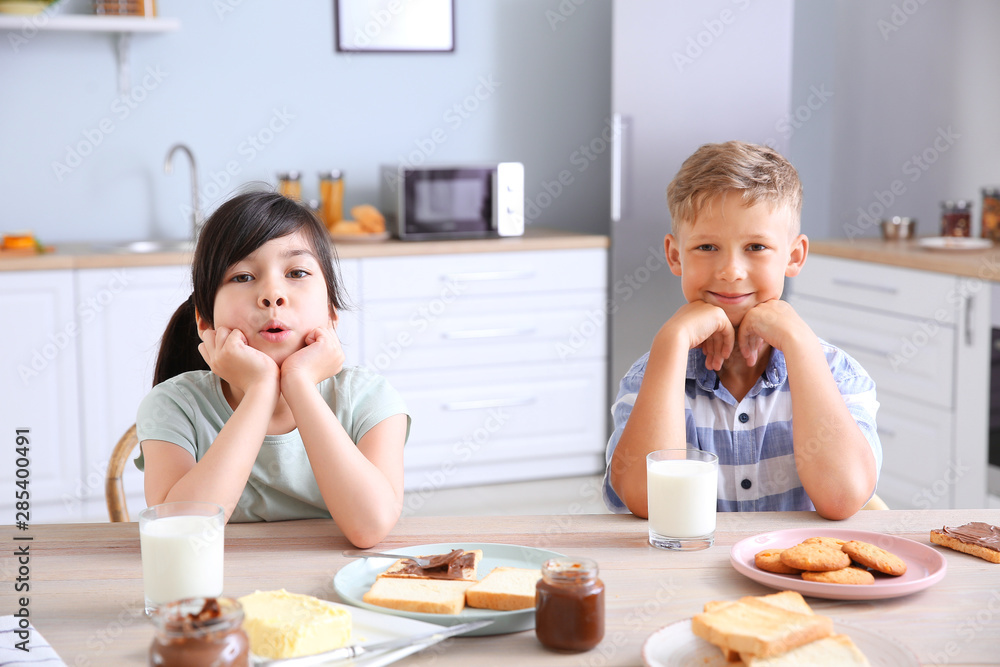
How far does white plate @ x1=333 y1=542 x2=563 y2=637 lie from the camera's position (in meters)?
0.81

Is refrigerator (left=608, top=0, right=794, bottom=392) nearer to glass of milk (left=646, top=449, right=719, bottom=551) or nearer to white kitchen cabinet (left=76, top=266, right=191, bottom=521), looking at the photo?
white kitchen cabinet (left=76, top=266, right=191, bottom=521)

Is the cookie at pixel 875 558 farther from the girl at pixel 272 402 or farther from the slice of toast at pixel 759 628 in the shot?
the girl at pixel 272 402

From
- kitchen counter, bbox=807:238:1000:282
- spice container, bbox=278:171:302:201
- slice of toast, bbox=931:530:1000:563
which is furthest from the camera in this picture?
spice container, bbox=278:171:302:201

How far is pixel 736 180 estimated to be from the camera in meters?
1.33

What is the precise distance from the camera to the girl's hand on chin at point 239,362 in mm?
1152

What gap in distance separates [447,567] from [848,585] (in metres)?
0.37

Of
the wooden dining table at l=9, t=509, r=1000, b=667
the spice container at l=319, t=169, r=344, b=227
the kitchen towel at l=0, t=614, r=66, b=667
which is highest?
the spice container at l=319, t=169, r=344, b=227

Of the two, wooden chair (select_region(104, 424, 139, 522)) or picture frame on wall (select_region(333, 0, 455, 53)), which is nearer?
wooden chair (select_region(104, 424, 139, 522))

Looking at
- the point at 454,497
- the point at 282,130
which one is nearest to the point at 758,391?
the point at 454,497

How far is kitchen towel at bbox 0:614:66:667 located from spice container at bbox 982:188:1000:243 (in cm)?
310

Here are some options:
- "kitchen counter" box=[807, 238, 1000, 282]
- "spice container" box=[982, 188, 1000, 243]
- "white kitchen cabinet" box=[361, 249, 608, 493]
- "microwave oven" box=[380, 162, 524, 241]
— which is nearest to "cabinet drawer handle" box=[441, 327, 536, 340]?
"white kitchen cabinet" box=[361, 249, 608, 493]

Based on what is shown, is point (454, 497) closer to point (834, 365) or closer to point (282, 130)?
point (282, 130)

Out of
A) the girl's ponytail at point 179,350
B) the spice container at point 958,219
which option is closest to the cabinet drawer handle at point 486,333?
the spice container at point 958,219

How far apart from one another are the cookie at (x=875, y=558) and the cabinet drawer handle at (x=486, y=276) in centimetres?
235
